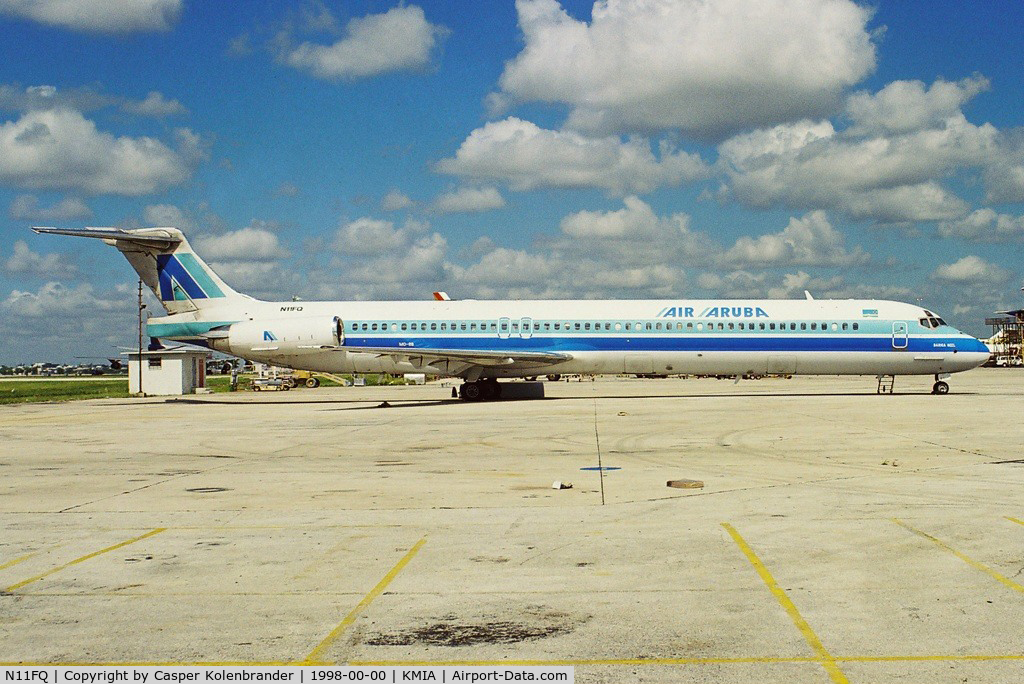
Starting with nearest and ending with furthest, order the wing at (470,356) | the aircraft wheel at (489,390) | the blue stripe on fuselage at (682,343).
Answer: the wing at (470,356) → the blue stripe on fuselage at (682,343) → the aircraft wheel at (489,390)

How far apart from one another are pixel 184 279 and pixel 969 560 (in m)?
36.2

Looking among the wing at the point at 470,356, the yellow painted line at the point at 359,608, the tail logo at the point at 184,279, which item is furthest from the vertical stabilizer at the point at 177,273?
the yellow painted line at the point at 359,608

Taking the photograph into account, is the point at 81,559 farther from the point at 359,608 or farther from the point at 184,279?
the point at 184,279

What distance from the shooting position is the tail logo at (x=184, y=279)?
129 feet

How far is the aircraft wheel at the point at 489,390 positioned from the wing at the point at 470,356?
1610mm

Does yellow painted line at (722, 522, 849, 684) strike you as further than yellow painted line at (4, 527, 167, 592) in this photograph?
No

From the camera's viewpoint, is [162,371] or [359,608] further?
[162,371]

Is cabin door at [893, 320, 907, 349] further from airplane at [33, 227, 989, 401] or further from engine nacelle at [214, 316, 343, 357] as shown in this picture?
engine nacelle at [214, 316, 343, 357]

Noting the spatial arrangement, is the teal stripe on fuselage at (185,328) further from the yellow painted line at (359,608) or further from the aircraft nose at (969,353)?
the yellow painted line at (359,608)

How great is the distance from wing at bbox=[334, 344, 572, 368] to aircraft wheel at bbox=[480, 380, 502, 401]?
1.61 m

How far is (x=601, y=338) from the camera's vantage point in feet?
121

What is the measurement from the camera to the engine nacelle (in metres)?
36.9

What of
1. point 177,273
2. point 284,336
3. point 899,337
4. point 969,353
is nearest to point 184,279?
point 177,273

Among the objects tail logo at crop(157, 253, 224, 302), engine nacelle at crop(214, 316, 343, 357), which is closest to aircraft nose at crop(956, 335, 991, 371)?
engine nacelle at crop(214, 316, 343, 357)
